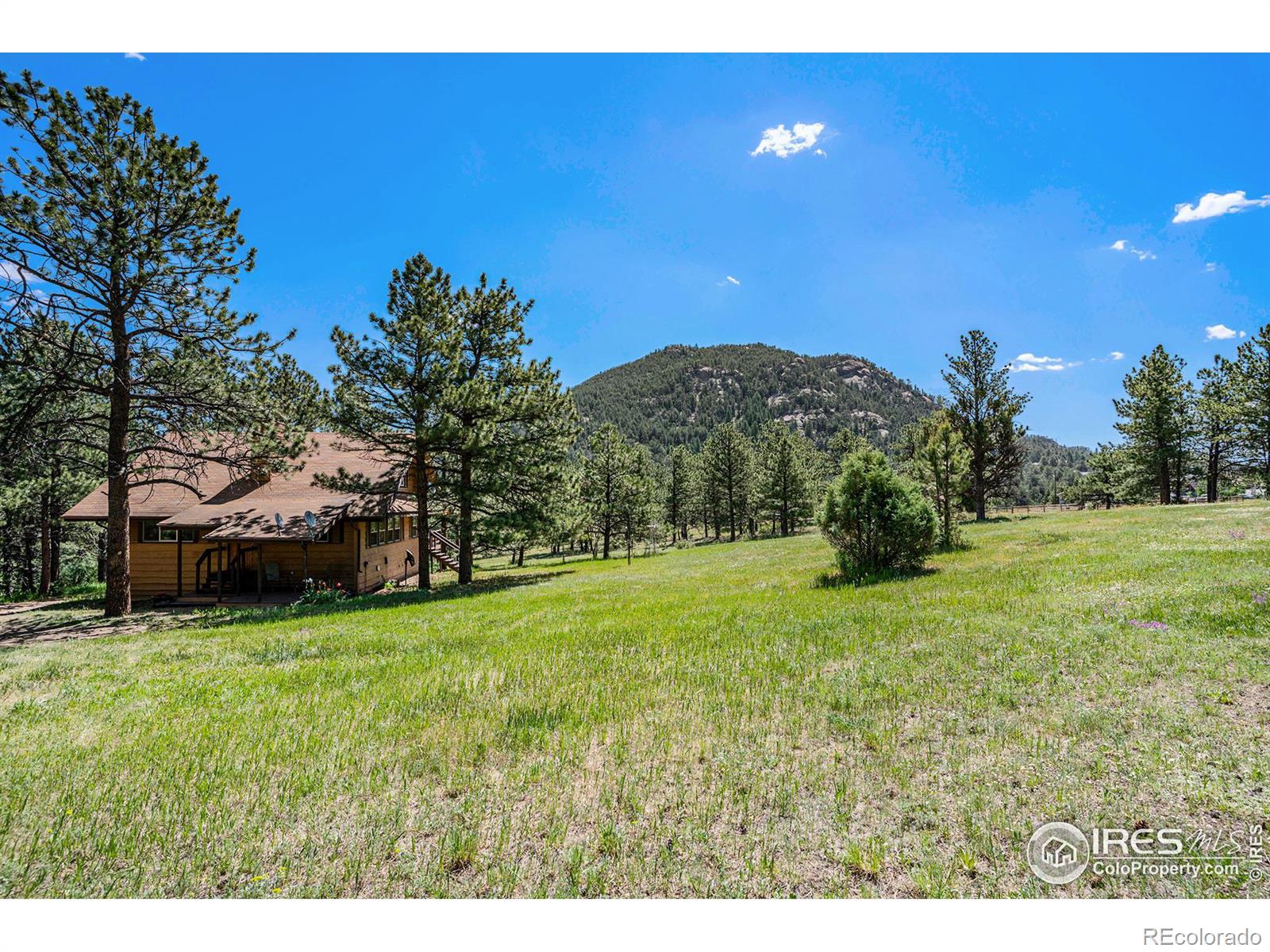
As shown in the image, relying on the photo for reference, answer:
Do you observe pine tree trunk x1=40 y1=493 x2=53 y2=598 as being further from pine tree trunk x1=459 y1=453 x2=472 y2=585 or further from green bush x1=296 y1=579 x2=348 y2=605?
pine tree trunk x1=459 y1=453 x2=472 y2=585

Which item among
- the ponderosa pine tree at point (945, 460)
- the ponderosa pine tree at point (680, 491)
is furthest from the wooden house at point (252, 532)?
the ponderosa pine tree at point (680, 491)

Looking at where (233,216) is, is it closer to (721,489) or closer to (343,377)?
(343,377)

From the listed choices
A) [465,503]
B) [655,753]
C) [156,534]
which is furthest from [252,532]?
[655,753]

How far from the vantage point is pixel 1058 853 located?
3.52 m

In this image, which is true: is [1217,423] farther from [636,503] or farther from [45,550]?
[45,550]

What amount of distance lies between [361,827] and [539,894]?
1.70 m

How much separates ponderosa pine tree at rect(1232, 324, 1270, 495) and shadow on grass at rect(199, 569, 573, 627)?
1741 inches

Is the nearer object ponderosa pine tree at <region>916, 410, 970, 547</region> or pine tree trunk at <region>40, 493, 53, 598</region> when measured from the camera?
ponderosa pine tree at <region>916, 410, 970, 547</region>

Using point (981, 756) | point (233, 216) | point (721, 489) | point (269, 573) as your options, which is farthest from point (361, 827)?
point (721, 489)

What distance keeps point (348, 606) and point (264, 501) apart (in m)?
9.66

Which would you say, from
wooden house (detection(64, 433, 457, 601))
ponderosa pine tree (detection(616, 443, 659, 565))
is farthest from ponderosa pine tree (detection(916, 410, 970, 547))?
wooden house (detection(64, 433, 457, 601))

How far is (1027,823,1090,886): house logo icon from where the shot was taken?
3326mm

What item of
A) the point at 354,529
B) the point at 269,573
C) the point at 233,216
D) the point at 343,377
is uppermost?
the point at 233,216

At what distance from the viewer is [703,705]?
6184 millimetres
